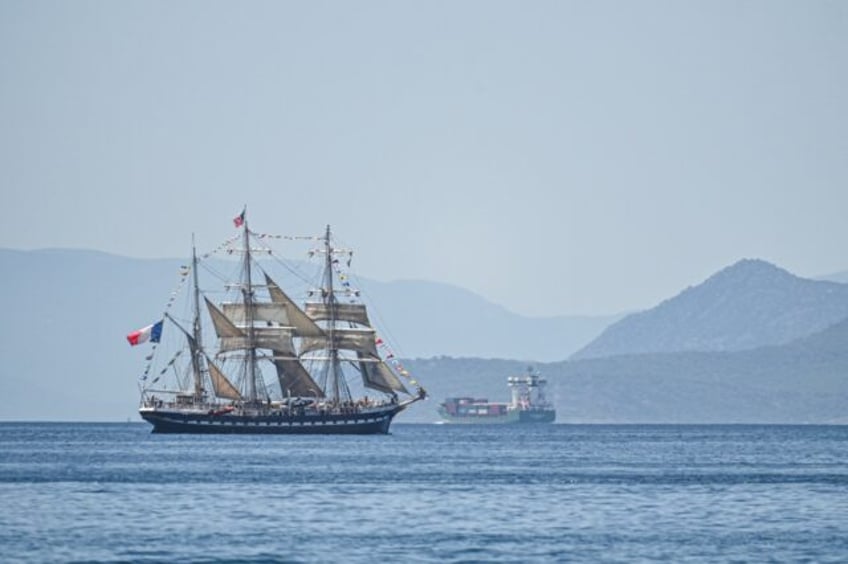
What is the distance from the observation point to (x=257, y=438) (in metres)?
200

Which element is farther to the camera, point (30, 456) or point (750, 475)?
point (30, 456)

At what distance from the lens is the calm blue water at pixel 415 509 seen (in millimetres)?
75875

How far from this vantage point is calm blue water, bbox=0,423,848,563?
7588cm

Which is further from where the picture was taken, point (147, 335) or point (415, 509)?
point (147, 335)

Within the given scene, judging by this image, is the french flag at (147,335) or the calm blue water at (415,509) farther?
the french flag at (147,335)

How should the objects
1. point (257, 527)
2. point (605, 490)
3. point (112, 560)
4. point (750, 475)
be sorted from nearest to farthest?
point (112, 560), point (257, 527), point (605, 490), point (750, 475)

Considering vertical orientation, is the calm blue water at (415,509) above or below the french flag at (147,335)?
below

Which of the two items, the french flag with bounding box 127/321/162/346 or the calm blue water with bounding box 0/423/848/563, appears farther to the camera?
the french flag with bounding box 127/321/162/346

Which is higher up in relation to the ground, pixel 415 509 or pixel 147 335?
pixel 147 335

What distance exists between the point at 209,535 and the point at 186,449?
8697 centimetres

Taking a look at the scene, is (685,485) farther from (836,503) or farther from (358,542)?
(358,542)

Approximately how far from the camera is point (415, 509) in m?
93.8

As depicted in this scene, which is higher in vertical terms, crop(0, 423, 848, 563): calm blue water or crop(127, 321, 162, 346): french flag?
crop(127, 321, 162, 346): french flag

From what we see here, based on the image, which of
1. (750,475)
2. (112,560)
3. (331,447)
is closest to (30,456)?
(331,447)
